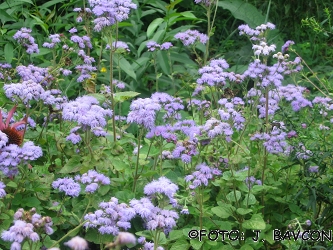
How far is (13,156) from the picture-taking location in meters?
2.41

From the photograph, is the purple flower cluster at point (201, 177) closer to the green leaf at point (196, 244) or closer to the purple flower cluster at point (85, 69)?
the green leaf at point (196, 244)

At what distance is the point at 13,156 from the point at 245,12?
429 cm

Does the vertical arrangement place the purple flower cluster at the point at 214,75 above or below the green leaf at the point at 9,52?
above

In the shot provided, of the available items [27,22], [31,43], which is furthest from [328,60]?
[31,43]

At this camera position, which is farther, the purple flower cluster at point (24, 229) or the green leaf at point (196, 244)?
the green leaf at point (196, 244)

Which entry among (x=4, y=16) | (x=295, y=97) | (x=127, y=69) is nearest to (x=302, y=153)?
(x=295, y=97)

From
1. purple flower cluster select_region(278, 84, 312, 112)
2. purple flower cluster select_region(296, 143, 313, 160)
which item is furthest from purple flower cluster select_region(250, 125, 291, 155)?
purple flower cluster select_region(278, 84, 312, 112)

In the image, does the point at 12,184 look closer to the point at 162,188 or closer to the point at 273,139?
the point at 162,188

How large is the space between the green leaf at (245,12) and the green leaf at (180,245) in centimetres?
379

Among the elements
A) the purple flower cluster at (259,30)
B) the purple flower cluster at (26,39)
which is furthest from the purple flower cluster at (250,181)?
the purple flower cluster at (26,39)

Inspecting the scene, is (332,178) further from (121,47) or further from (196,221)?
(121,47)

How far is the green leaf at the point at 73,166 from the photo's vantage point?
9.18 feet

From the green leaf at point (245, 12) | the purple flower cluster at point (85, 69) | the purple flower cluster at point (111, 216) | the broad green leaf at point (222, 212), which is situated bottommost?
the green leaf at point (245, 12)

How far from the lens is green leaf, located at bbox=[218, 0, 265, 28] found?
20.3 feet
